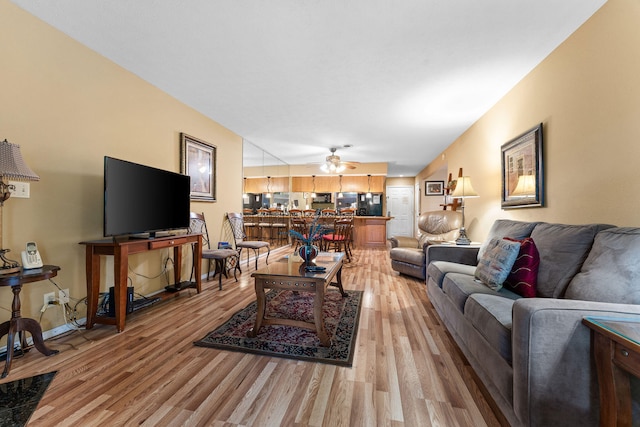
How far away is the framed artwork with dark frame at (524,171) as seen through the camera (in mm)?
2449

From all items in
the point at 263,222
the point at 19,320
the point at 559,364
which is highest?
the point at 263,222

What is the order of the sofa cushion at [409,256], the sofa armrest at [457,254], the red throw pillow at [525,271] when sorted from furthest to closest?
the sofa cushion at [409,256], the sofa armrest at [457,254], the red throw pillow at [525,271]

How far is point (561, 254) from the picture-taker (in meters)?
1.70

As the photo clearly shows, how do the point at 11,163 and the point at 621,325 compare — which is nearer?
the point at 621,325

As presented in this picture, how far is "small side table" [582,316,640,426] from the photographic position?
852mm

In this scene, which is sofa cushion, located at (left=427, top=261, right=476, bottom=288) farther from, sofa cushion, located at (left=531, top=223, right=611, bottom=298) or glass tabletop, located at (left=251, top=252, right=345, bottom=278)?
glass tabletop, located at (left=251, top=252, right=345, bottom=278)

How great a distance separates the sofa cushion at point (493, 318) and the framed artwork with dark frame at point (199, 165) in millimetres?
3594

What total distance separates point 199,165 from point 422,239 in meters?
3.90

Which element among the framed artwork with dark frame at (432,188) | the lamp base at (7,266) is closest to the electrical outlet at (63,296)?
the lamp base at (7,266)

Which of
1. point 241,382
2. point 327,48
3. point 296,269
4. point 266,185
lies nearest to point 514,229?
point 296,269

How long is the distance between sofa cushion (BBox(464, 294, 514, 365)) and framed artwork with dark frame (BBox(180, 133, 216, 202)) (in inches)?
142

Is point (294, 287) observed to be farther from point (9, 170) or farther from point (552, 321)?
point (9, 170)

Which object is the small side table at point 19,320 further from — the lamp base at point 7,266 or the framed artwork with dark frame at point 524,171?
the framed artwork with dark frame at point 524,171

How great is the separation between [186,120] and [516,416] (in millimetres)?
4300
